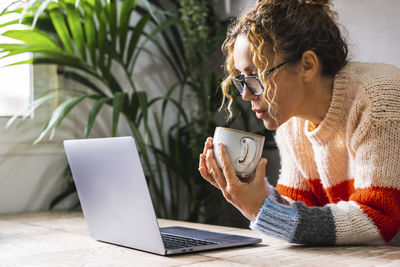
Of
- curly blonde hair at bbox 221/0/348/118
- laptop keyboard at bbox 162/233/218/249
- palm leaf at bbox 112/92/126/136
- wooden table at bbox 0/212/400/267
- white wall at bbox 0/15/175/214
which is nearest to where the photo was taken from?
wooden table at bbox 0/212/400/267

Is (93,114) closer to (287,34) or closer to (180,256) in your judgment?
Result: (287,34)

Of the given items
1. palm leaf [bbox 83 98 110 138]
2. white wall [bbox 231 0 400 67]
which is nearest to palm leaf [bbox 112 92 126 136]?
palm leaf [bbox 83 98 110 138]

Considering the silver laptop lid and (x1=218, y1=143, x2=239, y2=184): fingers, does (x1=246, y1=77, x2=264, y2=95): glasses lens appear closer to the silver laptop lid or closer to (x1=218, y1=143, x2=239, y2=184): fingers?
(x1=218, y1=143, x2=239, y2=184): fingers

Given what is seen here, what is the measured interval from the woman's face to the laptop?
Answer: 288mm

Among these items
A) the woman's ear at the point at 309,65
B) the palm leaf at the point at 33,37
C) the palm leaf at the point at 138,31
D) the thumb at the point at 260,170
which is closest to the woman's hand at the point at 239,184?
the thumb at the point at 260,170

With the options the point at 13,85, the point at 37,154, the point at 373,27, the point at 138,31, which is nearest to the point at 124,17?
the point at 138,31

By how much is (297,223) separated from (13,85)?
1.37 metres

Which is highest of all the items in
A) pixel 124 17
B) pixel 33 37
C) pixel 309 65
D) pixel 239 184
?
pixel 124 17

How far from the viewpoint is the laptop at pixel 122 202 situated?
0.82 meters

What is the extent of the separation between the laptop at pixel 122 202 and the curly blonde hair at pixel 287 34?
35 cm

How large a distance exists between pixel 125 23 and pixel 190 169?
665mm

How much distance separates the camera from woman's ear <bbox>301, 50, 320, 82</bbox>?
108 cm

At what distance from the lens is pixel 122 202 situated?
88cm

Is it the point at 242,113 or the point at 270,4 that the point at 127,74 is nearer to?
the point at 242,113
